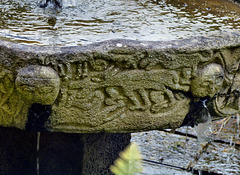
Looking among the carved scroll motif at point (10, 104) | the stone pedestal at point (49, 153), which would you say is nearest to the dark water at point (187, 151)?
the stone pedestal at point (49, 153)

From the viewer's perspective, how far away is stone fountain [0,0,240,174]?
4.17ft

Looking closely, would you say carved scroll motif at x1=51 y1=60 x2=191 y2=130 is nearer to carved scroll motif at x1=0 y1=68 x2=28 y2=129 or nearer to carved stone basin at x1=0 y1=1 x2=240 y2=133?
carved stone basin at x1=0 y1=1 x2=240 y2=133

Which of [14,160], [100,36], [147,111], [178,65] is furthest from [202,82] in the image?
[14,160]

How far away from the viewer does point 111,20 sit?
181 cm

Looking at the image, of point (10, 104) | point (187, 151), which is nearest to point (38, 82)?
point (10, 104)

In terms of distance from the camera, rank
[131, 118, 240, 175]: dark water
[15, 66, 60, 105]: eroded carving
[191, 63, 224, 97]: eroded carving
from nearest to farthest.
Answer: [15, 66, 60, 105]: eroded carving, [191, 63, 224, 97]: eroded carving, [131, 118, 240, 175]: dark water

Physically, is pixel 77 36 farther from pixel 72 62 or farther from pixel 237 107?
pixel 237 107

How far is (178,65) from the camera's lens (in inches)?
53.8

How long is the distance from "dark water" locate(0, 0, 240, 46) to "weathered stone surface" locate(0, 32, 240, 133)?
15 centimetres

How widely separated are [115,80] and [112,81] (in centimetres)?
1

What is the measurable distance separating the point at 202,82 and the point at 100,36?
0.45m

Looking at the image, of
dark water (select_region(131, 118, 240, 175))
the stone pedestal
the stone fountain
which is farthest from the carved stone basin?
dark water (select_region(131, 118, 240, 175))

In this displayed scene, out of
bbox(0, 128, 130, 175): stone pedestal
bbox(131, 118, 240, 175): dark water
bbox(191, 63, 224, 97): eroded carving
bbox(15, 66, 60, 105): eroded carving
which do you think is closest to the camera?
bbox(15, 66, 60, 105): eroded carving

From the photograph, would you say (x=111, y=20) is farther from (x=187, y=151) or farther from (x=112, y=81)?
(x=187, y=151)
